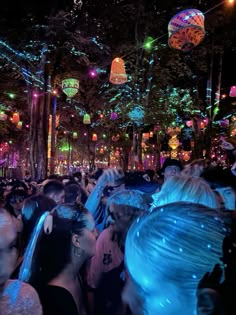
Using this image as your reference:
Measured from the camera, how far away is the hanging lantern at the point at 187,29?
8.27 meters

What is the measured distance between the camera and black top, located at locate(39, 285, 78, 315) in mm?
1929

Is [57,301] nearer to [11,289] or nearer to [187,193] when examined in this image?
[11,289]

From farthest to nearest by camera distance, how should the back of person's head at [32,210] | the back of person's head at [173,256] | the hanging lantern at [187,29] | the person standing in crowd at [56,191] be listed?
1. the hanging lantern at [187,29]
2. the person standing in crowd at [56,191]
3. the back of person's head at [32,210]
4. the back of person's head at [173,256]

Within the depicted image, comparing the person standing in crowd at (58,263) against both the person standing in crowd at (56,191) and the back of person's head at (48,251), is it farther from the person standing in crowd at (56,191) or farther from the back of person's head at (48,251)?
the person standing in crowd at (56,191)

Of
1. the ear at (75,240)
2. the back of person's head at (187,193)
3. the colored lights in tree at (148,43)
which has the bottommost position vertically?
the ear at (75,240)

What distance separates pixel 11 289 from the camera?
5.04 feet

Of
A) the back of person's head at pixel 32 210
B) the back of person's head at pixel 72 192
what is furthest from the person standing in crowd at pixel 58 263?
the back of person's head at pixel 72 192

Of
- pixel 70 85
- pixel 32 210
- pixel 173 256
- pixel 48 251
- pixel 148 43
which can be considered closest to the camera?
Result: pixel 173 256

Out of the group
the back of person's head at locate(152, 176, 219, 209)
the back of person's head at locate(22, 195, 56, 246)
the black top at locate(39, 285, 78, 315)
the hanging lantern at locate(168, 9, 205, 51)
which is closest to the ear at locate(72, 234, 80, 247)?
the black top at locate(39, 285, 78, 315)

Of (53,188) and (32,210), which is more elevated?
(53,188)

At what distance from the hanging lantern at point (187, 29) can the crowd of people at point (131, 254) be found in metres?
5.01

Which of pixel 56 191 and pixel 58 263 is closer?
pixel 58 263

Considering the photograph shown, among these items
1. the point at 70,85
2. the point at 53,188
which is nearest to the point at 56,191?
the point at 53,188

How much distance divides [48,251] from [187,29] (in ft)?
24.4
